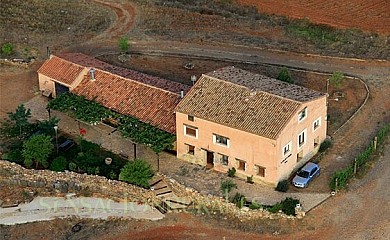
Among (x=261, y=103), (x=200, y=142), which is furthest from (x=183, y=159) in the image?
(x=261, y=103)

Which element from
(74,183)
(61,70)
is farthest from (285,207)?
(61,70)

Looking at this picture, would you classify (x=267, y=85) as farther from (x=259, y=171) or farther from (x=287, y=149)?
(x=259, y=171)

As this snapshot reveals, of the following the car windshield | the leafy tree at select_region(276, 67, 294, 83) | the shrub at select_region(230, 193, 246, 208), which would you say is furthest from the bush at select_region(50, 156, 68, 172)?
the leafy tree at select_region(276, 67, 294, 83)

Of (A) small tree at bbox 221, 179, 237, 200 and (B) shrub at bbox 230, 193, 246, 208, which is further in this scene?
(A) small tree at bbox 221, 179, 237, 200

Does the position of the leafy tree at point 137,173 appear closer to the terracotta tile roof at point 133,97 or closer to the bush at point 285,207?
the terracotta tile roof at point 133,97

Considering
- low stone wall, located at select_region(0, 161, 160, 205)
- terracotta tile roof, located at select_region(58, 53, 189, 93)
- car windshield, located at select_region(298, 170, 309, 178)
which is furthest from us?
terracotta tile roof, located at select_region(58, 53, 189, 93)

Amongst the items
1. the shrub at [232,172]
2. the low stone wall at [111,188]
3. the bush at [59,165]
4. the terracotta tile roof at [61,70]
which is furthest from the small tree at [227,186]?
the terracotta tile roof at [61,70]

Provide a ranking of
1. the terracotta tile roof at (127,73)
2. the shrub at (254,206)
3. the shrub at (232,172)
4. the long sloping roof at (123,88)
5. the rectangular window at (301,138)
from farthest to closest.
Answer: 1. the terracotta tile roof at (127,73)
2. the long sloping roof at (123,88)
3. the rectangular window at (301,138)
4. the shrub at (232,172)
5. the shrub at (254,206)

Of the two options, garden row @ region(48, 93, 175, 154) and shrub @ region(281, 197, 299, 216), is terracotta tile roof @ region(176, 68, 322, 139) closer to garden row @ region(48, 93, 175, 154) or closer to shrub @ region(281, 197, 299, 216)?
garden row @ region(48, 93, 175, 154)
